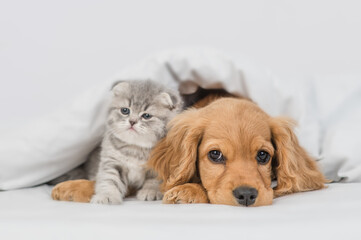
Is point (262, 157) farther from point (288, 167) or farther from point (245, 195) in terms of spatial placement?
point (245, 195)

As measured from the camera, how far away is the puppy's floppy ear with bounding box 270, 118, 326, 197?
91.1 inches

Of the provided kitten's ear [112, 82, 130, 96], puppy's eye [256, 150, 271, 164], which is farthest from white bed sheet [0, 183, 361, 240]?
kitten's ear [112, 82, 130, 96]

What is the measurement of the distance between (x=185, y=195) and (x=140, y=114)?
513mm

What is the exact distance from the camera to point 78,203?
7.34 ft

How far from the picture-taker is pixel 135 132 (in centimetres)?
241

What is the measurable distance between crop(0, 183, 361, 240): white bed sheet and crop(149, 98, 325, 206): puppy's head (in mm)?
123

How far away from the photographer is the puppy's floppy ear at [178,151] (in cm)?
229

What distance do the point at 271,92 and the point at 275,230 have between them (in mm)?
1395

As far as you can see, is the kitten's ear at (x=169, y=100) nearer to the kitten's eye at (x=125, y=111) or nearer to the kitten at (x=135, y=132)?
the kitten at (x=135, y=132)

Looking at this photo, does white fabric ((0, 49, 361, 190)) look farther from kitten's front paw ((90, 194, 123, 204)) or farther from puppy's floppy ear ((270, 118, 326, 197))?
kitten's front paw ((90, 194, 123, 204))

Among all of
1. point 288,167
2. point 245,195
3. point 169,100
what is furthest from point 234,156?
point 169,100

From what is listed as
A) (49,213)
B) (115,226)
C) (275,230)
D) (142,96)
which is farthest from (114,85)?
(275,230)

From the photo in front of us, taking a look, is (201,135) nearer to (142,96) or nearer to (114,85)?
(142,96)

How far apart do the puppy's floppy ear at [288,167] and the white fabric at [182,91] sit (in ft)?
1.36
